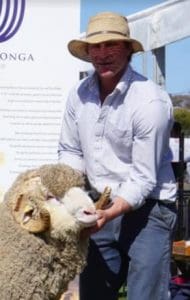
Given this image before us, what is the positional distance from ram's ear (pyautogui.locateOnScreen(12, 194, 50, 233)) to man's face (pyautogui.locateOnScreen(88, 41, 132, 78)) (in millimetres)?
696

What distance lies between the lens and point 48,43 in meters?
4.44

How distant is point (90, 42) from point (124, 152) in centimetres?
46

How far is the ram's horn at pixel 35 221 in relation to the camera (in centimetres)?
271

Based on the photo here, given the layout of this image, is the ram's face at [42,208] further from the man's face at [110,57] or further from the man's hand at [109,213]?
the man's face at [110,57]

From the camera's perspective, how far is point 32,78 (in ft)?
14.6

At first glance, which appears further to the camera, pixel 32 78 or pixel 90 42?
pixel 32 78

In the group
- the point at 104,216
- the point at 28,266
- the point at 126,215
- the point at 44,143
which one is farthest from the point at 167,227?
the point at 44,143

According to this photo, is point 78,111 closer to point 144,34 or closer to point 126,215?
point 126,215

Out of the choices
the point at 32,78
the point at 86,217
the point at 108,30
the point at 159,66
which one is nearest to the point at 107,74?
the point at 108,30

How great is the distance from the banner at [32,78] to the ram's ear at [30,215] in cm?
169

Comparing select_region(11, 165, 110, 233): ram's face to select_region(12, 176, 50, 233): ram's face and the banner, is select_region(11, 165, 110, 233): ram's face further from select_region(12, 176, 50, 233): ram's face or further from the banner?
the banner

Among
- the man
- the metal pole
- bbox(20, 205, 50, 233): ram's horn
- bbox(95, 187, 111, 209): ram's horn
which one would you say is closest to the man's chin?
the man

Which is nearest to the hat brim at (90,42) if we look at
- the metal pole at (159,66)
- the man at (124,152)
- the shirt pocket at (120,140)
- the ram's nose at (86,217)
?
the man at (124,152)

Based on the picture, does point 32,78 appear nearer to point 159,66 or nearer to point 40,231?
point 159,66
